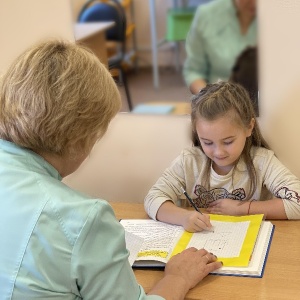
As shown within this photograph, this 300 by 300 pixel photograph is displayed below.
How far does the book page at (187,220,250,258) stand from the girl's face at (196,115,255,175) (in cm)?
21

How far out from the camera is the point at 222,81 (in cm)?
186

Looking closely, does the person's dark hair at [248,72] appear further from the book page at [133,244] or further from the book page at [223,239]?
the book page at [133,244]

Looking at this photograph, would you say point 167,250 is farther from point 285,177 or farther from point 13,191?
point 13,191

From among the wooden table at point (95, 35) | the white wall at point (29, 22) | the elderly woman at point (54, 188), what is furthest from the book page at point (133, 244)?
the white wall at point (29, 22)

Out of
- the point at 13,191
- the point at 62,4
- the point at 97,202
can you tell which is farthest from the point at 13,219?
the point at 62,4

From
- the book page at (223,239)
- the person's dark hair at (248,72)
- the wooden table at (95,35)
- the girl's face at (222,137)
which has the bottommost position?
the book page at (223,239)

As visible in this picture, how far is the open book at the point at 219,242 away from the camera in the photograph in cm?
150

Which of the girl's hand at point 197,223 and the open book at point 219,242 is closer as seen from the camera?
the open book at point 219,242

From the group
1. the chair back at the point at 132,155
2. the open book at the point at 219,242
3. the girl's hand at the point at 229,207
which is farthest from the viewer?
the chair back at the point at 132,155

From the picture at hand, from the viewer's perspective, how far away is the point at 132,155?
86.2 inches

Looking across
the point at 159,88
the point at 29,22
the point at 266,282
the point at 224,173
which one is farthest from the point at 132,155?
the point at 266,282

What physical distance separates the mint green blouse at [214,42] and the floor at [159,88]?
0.04m

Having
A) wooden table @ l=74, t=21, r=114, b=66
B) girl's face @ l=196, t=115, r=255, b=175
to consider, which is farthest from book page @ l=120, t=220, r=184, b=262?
wooden table @ l=74, t=21, r=114, b=66

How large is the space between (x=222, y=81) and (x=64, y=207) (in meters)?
0.93
